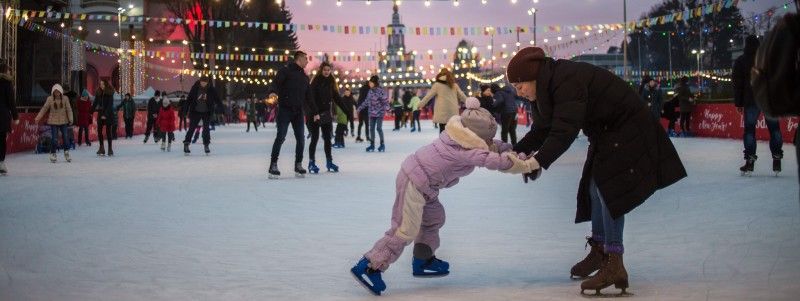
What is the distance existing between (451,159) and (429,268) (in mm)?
739

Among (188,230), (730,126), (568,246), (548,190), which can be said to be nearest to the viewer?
(568,246)

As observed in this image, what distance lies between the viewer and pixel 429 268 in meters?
5.39

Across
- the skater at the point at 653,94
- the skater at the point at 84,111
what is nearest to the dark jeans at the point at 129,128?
the skater at the point at 84,111

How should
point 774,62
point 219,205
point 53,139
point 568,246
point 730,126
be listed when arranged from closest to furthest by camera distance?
point 774,62 < point 568,246 < point 219,205 < point 53,139 < point 730,126

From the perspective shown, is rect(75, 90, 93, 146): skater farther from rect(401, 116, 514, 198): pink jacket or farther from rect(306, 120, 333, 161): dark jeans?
rect(401, 116, 514, 198): pink jacket

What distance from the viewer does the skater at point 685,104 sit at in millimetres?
25859

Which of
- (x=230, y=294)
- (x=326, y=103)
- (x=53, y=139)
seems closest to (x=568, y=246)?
(x=230, y=294)

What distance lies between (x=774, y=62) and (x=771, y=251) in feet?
11.6

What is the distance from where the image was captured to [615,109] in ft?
15.8

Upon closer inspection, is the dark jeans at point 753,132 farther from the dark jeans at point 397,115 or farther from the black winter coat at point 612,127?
the dark jeans at point 397,115

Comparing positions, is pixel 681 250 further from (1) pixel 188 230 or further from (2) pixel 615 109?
(1) pixel 188 230

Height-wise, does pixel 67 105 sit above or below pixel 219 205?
above

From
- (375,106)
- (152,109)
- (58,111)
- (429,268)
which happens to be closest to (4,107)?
(58,111)

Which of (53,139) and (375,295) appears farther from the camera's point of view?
(53,139)
